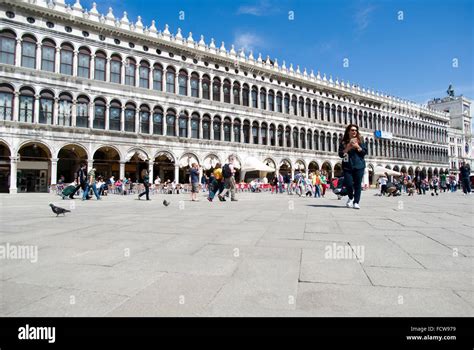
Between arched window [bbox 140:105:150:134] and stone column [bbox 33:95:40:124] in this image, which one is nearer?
stone column [bbox 33:95:40:124]

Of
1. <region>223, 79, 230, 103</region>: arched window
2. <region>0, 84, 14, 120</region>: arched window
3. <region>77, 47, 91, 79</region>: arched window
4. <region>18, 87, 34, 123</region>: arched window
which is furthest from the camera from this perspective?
<region>223, 79, 230, 103</region>: arched window

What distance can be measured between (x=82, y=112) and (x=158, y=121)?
23.6 ft

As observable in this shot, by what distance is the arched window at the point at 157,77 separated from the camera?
1286 inches

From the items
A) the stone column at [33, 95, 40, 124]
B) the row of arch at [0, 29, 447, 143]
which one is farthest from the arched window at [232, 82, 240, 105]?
the stone column at [33, 95, 40, 124]

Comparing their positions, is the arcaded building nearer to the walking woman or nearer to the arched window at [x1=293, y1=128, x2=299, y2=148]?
the arched window at [x1=293, y1=128, x2=299, y2=148]

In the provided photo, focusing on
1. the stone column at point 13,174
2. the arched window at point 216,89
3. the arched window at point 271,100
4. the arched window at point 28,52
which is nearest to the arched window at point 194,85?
Result: the arched window at point 216,89

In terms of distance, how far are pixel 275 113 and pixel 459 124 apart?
61776 millimetres

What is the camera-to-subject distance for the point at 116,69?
99.8 feet

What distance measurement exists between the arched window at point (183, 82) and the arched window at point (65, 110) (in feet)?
37.0

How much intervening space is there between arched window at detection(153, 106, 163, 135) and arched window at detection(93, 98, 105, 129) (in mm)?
4977

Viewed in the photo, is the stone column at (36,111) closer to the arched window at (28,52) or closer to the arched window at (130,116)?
the arched window at (28,52)

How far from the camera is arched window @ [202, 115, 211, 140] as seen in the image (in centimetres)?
3556

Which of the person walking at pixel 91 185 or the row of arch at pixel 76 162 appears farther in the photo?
the row of arch at pixel 76 162

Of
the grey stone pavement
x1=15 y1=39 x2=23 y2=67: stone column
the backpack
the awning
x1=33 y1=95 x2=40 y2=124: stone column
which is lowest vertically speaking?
the grey stone pavement
